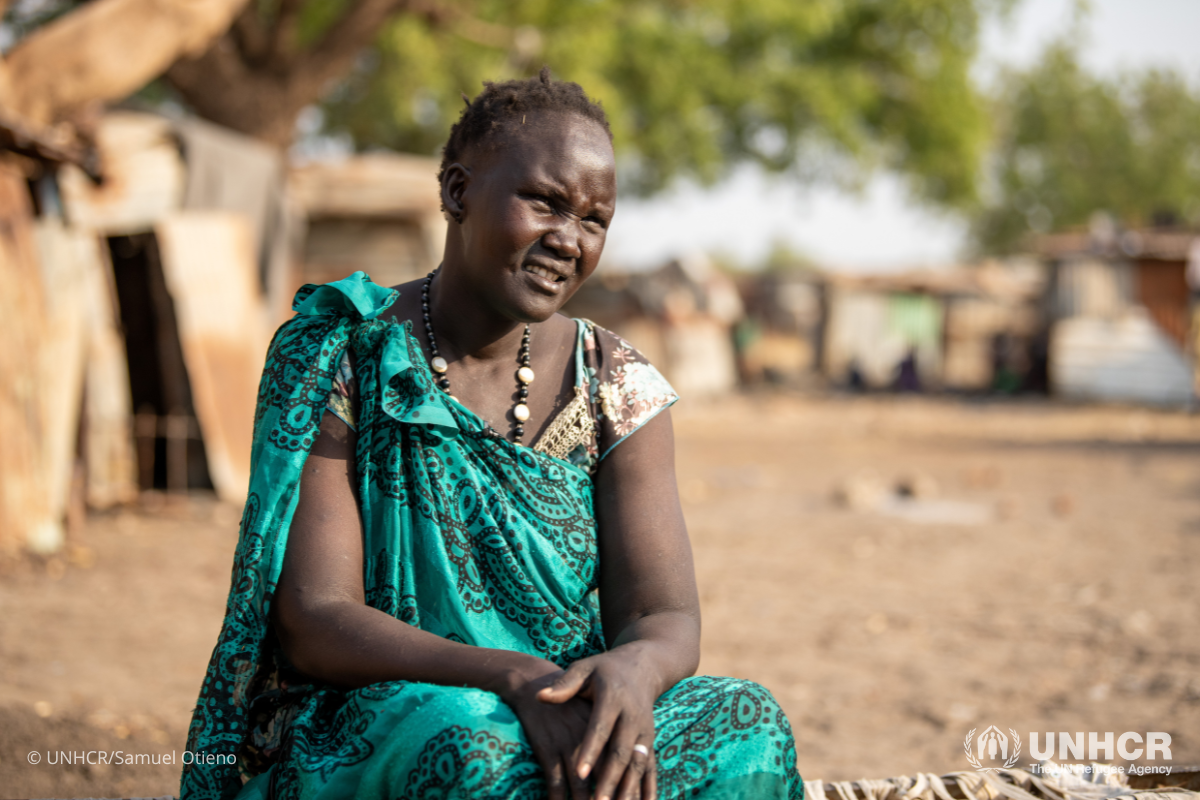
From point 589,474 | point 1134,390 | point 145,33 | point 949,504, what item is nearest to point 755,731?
point 589,474

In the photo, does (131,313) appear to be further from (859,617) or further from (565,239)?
(565,239)

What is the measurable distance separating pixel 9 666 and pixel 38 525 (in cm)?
171

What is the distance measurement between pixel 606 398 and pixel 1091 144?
34379mm

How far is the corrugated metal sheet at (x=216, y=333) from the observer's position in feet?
21.7

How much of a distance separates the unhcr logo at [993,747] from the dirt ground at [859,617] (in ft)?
0.17

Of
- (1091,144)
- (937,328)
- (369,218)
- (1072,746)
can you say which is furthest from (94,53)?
(1091,144)

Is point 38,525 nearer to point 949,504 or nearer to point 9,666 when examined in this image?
point 9,666

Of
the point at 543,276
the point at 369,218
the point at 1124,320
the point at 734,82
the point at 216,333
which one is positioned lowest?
the point at 1124,320

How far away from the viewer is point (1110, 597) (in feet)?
17.5

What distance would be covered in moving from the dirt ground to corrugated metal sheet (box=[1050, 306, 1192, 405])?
344 inches

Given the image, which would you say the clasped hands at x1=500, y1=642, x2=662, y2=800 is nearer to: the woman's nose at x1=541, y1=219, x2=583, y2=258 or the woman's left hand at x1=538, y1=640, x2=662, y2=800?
the woman's left hand at x1=538, y1=640, x2=662, y2=800

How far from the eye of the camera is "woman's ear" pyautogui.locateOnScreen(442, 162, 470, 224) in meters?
1.84

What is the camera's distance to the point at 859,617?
5.07m

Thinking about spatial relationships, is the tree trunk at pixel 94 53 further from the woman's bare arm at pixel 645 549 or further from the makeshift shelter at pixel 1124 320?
the makeshift shelter at pixel 1124 320
